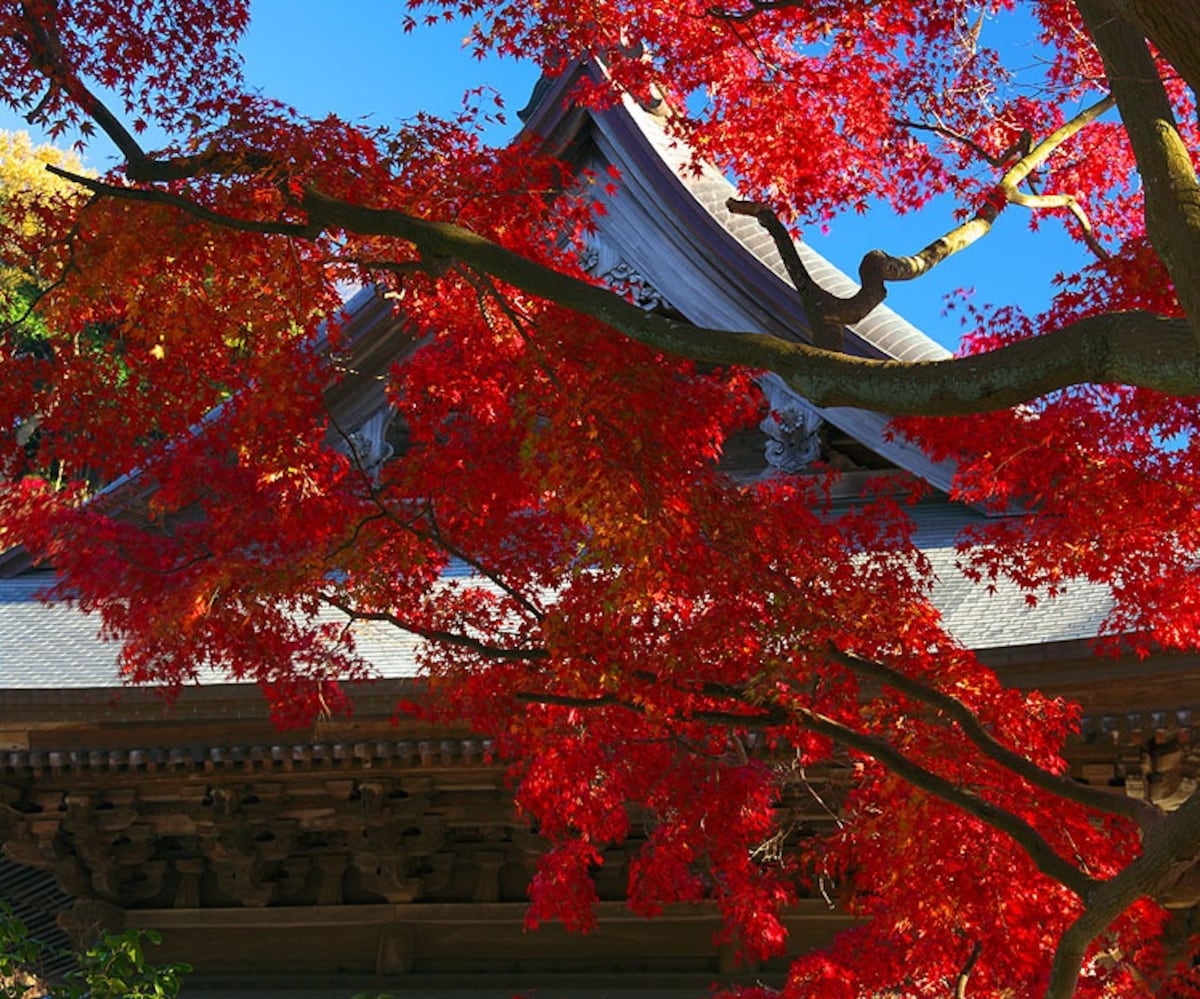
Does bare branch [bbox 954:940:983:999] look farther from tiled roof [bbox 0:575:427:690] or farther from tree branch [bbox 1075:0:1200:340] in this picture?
tiled roof [bbox 0:575:427:690]

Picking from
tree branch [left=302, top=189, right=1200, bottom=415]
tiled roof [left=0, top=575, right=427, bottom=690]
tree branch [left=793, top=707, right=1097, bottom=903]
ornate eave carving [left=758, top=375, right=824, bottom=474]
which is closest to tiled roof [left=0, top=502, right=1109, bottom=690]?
tiled roof [left=0, top=575, right=427, bottom=690]

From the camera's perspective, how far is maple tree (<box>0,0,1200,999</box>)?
18.2ft

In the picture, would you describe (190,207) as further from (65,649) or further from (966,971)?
(65,649)

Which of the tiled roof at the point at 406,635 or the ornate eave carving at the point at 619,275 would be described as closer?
the tiled roof at the point at 406,635

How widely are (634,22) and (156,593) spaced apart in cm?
430

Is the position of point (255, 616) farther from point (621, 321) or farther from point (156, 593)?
point (621, 321)

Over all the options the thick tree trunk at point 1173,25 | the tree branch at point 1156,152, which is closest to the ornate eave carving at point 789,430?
the tree branch at point 1156,152

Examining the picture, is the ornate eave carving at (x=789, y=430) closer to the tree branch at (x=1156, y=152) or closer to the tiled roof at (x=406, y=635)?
the tiled roof at (x=406, y=635)

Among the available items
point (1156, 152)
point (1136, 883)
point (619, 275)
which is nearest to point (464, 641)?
point (1136, 883)

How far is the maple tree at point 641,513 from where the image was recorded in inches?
219

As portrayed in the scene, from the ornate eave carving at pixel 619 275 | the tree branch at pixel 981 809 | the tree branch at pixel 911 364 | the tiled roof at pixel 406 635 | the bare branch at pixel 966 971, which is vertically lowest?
the bare branch at pixel 966 971

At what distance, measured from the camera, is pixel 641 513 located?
5.71 metres

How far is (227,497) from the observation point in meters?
7.98

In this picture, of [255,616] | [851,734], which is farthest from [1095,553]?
[255,616]
